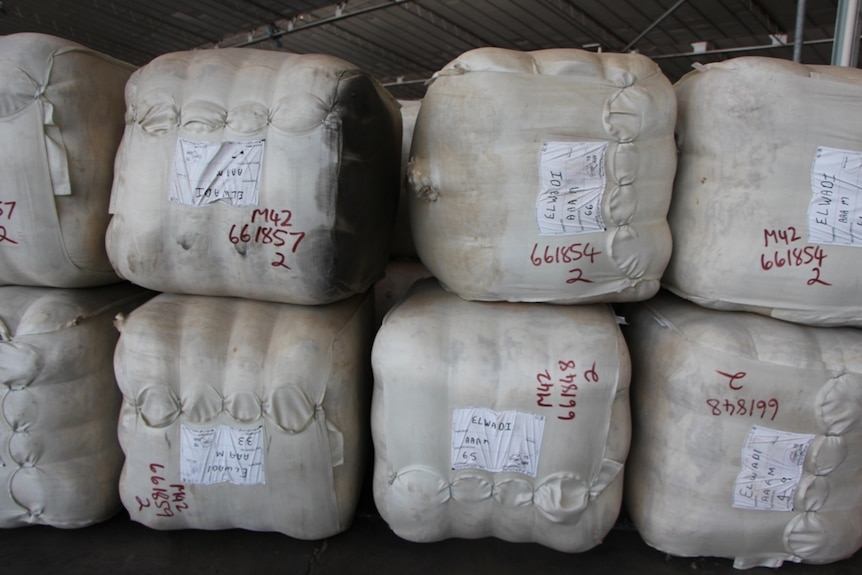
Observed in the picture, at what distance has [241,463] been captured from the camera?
109 centimetres

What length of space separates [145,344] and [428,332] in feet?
1.97

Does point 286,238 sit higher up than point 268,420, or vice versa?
point 286,238

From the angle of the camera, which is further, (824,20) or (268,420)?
(824,20)

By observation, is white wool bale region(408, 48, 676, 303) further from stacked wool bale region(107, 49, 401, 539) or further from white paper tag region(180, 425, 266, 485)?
white paper tag region(180, 425, 266, 485)

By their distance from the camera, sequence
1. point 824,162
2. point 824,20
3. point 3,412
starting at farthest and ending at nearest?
point 824,20 → point 3,412 → point 824,162

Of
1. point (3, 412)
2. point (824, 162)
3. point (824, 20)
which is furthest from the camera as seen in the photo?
point (824, 20)

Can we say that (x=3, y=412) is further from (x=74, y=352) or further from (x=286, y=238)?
(x=286, y=238)

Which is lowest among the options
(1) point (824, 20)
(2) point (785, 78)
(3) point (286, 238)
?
(3) point (286, 238)

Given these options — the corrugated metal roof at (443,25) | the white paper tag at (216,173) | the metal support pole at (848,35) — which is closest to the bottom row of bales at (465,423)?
the white paper tag at (216,173)

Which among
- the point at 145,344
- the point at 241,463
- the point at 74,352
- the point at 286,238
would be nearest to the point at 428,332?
the point at 286,238

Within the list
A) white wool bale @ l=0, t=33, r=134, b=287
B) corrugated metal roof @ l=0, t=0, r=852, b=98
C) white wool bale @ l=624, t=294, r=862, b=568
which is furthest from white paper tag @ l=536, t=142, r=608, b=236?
corrugated metal roof @ l=0, t=0, r=852, b=98

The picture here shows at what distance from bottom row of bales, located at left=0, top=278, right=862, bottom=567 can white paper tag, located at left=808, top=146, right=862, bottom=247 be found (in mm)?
213

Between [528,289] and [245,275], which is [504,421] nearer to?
[528,289]

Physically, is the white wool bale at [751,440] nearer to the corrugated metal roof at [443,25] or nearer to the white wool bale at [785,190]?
the white wool bale at [785,190]
